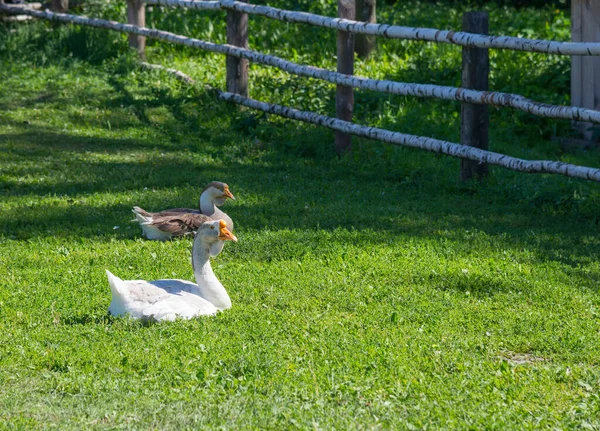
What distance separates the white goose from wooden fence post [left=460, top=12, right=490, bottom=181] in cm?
383

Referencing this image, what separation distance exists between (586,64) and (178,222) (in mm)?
5760

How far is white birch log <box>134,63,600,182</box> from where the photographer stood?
7.96m

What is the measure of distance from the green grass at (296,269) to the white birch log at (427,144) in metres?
0.23

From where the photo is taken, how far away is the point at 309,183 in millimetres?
9180

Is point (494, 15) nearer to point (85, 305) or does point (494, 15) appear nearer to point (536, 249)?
point (536, 249)

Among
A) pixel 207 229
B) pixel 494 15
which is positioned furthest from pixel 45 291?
pixel 494 15

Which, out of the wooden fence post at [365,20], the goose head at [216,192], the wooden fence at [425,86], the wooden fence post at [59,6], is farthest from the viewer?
the wooden fence post at [59,6]

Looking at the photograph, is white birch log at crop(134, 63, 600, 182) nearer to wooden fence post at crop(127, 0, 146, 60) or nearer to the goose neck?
wooden fence post at crop(127, 0, 146, 60)

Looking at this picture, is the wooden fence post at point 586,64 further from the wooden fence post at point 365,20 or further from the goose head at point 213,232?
the goose head at point 213,232

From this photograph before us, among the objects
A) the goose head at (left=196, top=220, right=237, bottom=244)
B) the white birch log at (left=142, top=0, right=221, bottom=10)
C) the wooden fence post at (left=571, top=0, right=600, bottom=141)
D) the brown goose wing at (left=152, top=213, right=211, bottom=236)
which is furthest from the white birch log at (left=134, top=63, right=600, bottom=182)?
the goose head at (left=196, top=220, right=237, bottom=244)

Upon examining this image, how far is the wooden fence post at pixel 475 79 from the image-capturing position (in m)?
8.73

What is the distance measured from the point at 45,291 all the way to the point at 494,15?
13.7 metres

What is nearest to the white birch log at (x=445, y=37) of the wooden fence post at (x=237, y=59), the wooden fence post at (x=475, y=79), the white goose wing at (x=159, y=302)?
the wooden fence post at (x=475, y=79)

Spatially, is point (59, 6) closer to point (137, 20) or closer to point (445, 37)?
point (137, 20)
